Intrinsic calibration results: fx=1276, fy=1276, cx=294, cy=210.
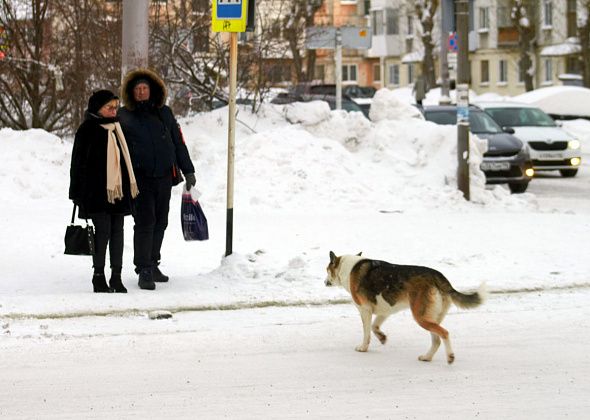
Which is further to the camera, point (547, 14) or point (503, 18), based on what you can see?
point (503, 18)

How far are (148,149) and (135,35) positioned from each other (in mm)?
2374

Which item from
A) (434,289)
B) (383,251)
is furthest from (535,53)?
(434,289)

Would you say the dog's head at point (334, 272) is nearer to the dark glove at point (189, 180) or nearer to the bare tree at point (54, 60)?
the dark glove at point (189, 180)

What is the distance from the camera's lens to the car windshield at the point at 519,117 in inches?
1090

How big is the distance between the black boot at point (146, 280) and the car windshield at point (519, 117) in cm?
1807

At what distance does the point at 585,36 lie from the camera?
2438 inches

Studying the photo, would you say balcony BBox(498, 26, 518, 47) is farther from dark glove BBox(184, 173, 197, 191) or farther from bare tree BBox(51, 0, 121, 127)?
dark glove BBox(184, 173, 197, 191)

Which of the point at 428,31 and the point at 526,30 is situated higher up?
the point at 428,31

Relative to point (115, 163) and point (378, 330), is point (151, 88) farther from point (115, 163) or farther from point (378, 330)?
point (378, 330)

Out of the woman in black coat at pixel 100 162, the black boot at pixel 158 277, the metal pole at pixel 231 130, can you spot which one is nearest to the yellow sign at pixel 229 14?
the metal pole at pixel 231 130

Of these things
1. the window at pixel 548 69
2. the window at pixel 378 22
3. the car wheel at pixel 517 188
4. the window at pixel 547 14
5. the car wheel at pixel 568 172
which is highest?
the window at pixel 378 22

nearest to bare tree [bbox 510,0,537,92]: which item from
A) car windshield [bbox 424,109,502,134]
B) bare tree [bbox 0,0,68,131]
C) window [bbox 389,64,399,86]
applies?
window [bbox 389,64,399,86]

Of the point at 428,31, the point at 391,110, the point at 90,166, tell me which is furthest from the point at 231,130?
→ the point at 428,31

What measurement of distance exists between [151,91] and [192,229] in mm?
1255
